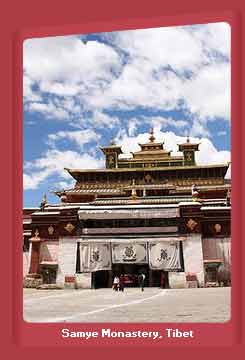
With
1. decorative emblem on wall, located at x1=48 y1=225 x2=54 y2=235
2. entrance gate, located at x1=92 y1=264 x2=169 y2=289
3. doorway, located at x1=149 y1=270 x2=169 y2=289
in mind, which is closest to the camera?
doorway, located at x1=149 y1=270 x2=169 y2=289

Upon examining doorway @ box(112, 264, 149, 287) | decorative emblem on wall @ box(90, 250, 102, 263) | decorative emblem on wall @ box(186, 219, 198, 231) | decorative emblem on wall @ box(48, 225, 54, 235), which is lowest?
doorway @ box(112, 264, 149, 287)

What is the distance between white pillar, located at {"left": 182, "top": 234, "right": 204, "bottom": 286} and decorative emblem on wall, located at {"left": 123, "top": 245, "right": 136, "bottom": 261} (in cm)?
112

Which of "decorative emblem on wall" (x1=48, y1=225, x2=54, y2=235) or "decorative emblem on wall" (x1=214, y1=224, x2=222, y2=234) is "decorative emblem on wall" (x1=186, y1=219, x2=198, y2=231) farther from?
"decorative emblem on wall" (x1=48, y1=225, x2=54, y2=235)

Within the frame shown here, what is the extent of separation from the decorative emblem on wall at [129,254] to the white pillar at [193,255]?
1.12m

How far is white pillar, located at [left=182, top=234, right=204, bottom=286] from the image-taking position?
11.9 metres

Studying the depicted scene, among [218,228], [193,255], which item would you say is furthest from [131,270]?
[218,228]

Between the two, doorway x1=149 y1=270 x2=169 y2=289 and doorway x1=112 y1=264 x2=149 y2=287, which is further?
doorway x1=112 y1=264 x2=149 y2=287

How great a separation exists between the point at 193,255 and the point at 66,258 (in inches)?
111

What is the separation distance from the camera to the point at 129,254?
12.0m

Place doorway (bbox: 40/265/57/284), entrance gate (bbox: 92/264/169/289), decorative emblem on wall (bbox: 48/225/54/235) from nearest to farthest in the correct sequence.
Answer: entrance gate (bbox: 92/264/169/289)
doorway (bbox: 40/265/57/284)
decorative emblem on wall (bbox: 48/225/54/235)

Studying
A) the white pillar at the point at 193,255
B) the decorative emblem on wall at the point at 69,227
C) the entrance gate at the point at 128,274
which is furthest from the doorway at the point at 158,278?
the decorative emblem on wall at the point at 69,227

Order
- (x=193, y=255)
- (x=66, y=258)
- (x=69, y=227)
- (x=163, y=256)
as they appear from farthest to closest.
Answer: (x=69, y=227)
(x=66, y=258)
(x=193, y=255)
(x=163, y=256)

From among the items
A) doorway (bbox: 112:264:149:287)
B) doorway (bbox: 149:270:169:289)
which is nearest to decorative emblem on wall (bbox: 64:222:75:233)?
doorway (bbox: 112:264:149:287)

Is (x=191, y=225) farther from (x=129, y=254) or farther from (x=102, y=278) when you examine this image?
(x=102, y=278)
